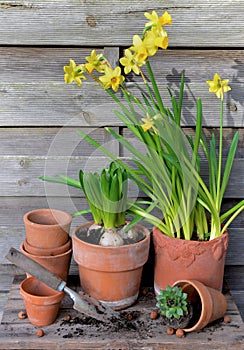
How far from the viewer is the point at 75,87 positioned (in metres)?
1.38

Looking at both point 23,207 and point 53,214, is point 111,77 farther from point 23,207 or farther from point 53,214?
point 23,207

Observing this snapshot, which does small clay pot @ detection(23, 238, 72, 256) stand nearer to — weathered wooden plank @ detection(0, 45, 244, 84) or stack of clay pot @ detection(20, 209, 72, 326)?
stack of clay pot @ detection(20, 209, 72, 326)

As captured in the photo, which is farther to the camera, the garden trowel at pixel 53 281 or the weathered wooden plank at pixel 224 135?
the weathered wooden plank at pixel 224 135

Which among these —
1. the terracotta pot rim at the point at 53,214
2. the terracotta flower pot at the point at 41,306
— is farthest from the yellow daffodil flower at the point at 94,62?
the terracotta flower pot at the point at 41,306

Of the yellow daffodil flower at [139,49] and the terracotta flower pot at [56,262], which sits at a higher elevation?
the yellow daffodil flower at [139,49]

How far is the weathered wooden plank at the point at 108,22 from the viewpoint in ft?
4.34

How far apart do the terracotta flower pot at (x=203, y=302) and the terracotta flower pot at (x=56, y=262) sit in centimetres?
30

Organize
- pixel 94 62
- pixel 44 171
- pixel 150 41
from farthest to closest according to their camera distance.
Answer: pixel 44 171 → pixel 94 62 → pixel 150 41

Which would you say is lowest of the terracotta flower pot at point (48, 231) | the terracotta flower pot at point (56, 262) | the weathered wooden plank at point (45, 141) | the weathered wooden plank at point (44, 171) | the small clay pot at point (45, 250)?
the terracotta flower pot at point (56, 262)

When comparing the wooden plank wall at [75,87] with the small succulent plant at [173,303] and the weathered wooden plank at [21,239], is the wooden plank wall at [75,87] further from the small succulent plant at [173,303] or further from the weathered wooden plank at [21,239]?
the small succulent plant at [173,303]

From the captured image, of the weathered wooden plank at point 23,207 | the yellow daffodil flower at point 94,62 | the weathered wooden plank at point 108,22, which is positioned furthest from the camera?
the weathered wooden plank at point 23,207

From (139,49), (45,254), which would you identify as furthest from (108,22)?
(45,254)

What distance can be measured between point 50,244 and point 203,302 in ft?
1.38

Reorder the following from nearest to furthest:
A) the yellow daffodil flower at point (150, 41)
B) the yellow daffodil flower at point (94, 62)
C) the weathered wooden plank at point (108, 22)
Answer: the yellow daffodil flower at point (150, 41) → the yellow daffodil flower at point (94, 62) → the weathered wooden plank at point (108, 22)
